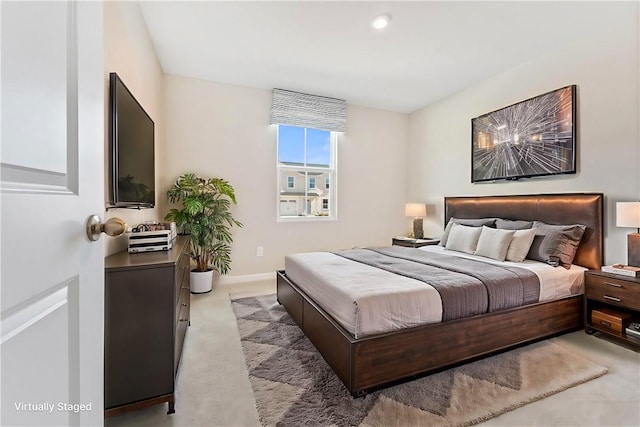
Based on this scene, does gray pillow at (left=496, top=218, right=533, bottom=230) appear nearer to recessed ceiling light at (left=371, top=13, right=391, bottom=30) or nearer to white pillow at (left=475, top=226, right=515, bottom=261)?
white pillow at (left=475, top=226, right=515, bottom=261)

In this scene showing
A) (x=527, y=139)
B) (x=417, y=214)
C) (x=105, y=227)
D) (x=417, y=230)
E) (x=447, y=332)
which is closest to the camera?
(x=105, y=227)

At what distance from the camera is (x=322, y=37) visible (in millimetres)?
2828

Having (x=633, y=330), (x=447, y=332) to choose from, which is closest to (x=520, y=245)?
(x=633, y=330)

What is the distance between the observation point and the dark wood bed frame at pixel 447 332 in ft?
5.39

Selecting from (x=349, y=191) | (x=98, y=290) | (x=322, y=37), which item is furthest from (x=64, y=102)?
(x=349, y=191)

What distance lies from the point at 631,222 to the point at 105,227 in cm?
337

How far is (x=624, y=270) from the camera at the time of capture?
226 centimetres

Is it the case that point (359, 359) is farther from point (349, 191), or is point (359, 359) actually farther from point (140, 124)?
point (349, 191)

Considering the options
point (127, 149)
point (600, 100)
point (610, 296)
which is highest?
point (600, 100)

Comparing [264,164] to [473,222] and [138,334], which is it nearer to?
[473,222]

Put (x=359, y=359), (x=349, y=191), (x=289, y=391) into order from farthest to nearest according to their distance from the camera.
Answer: (x=349, y=191) < (x=289, y=391) < (x=359, y=359)

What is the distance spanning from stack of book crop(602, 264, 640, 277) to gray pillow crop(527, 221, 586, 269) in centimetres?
26

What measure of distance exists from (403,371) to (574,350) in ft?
4.89

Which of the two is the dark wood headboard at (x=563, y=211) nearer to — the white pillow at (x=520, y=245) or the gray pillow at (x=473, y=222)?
the gray pillow at (x=473, y=222)
